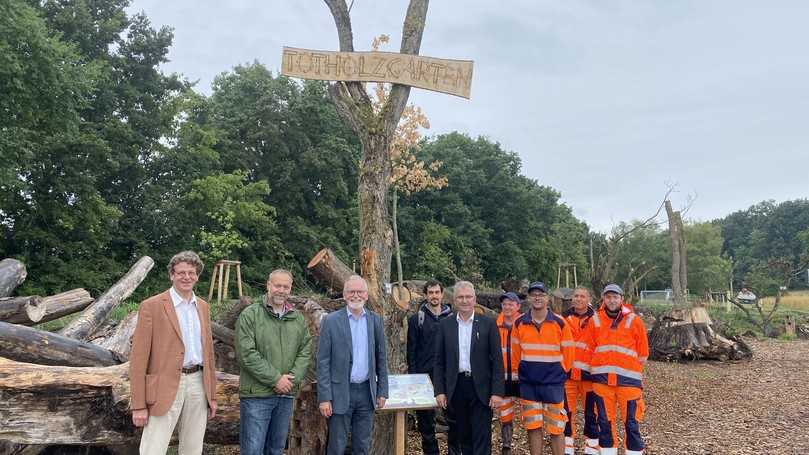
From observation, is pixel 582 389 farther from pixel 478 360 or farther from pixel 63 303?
pixel 63 303

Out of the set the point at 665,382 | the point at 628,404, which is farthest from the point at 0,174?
the point at 665,382

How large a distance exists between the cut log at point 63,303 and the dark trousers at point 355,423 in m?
4.22

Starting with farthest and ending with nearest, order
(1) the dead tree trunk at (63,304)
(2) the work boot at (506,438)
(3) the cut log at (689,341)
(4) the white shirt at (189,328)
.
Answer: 1. (3) the cut log at (689,341)
2. (1) the dead tree trunk at (63,304)
3. (2) the work boot at (506,438)
4. (4) the white shirt at (189,328)

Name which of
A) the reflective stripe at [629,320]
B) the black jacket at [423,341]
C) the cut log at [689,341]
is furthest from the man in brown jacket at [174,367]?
the cut log at [689,341]

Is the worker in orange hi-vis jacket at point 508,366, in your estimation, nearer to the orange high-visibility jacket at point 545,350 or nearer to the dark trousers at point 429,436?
the orange high-visibility jacket at point 545,350

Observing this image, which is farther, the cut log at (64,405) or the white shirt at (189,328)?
the cut log at (64,405)

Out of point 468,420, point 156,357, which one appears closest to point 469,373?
point 468,420

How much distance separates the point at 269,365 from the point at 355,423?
2.72ft

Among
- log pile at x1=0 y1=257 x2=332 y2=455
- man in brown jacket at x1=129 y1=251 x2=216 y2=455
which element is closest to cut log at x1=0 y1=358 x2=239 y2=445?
log pile at x1=0 y1=257 x2=332 y2=455

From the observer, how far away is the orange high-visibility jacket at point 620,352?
474 centimetres

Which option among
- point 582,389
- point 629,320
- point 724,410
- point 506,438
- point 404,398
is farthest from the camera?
point 724,410

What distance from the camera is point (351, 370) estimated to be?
12.9 ft

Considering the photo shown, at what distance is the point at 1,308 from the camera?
5.58 metres

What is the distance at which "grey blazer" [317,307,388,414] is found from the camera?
12.6 feet
